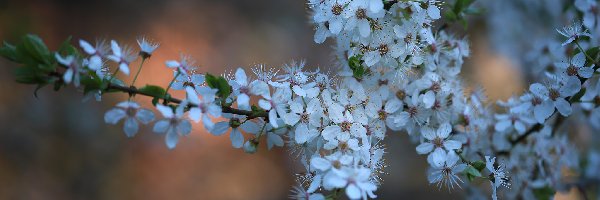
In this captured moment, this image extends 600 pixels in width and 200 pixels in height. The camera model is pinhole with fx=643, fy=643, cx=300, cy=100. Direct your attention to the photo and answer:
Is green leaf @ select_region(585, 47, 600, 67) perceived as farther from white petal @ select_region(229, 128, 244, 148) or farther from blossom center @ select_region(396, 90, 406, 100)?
white petal @ select_region(229, 128, 244, 148)

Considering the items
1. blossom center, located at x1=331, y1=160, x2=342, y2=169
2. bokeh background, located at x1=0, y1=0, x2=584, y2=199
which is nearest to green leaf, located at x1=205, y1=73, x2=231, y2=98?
blossom center, located at x1=331, y1=160, x2=342, y2=169

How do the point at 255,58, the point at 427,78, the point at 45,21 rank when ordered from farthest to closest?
the point at 255,58 → the point at 45,21 → the point at 427,78

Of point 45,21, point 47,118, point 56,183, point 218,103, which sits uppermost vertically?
point 218,103

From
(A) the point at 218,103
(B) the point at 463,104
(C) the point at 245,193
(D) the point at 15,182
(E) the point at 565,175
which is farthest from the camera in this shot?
(C) the point at 245,193

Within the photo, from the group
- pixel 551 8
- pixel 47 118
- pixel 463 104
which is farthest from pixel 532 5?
pixel 47 118

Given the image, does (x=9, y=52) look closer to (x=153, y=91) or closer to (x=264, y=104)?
(x=153, y=91)

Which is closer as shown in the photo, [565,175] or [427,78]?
[427,78]

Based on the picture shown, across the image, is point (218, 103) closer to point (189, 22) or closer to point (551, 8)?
point (551, 8)
